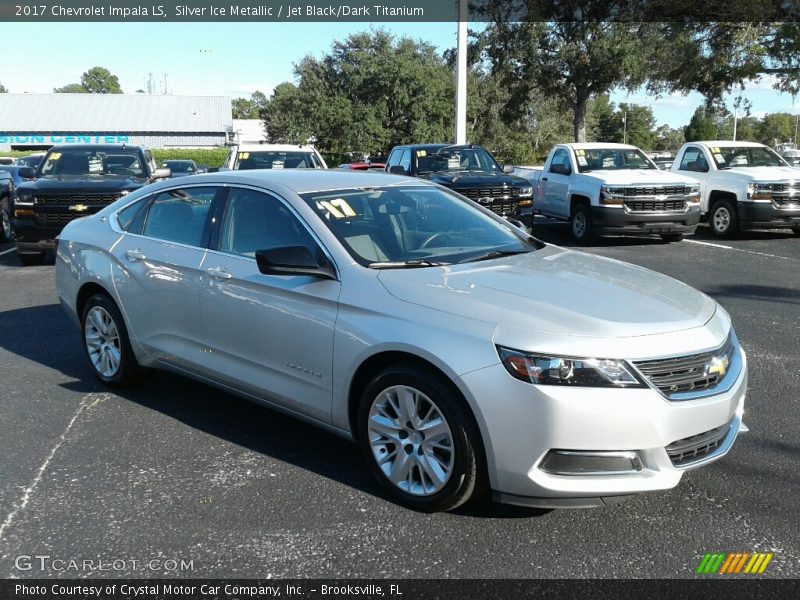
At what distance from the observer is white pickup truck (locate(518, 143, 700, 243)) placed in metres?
13.5

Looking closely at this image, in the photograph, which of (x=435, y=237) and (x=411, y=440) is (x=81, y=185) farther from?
(x=411, y=440)

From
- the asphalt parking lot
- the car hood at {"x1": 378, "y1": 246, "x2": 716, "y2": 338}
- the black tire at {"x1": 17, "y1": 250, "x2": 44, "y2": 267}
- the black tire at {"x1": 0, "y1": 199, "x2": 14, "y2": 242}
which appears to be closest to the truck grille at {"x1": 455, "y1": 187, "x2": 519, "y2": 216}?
the black tire at {"x1": 17, "y1": 250, "x2": 44, "y2": 267}

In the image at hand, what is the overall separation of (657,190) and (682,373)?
1066 centimetres

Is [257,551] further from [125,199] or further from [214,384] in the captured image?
[125,199]

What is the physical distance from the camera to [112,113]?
79.8 meters

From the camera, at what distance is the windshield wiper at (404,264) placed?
4.23 meters

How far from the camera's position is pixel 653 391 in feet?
11.2

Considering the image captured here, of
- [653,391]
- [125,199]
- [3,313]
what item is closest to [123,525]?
[653,391]

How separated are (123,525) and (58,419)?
178cm

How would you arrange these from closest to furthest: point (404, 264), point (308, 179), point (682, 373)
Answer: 1. point (682, 373)
2. point (404, 264)
3. point (308, 179)

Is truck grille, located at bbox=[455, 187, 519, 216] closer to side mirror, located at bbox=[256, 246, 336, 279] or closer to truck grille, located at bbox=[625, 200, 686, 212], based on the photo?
truck grille, located at bbox=[625, 200, 686, 212]

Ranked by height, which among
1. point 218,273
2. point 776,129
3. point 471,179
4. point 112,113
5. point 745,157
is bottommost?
point 218,273

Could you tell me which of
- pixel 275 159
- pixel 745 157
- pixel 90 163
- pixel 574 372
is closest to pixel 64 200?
pixel 90 163

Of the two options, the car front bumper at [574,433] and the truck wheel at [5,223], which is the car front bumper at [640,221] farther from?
the truck wheel at [5,223]
